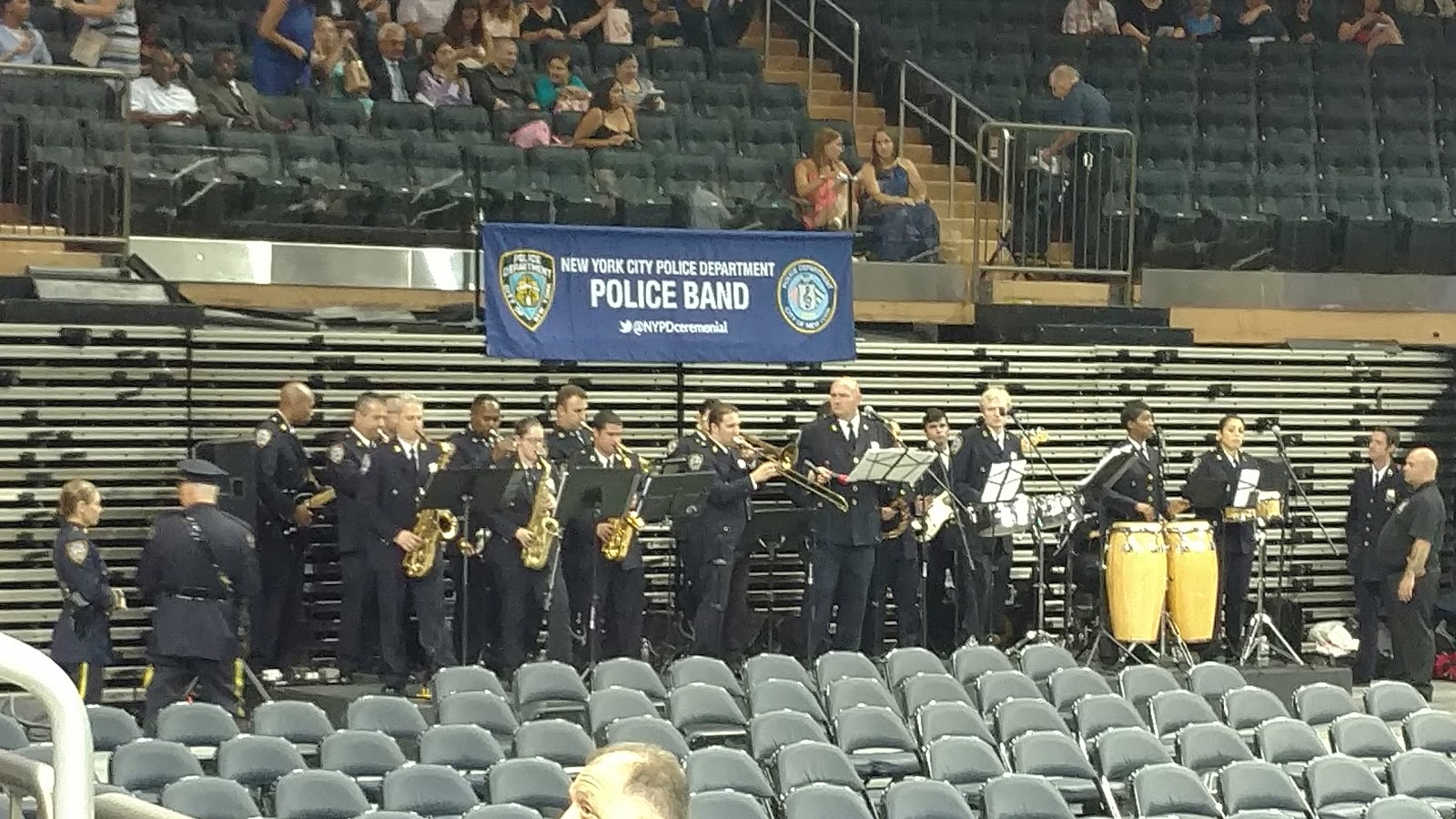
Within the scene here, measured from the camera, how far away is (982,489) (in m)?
14.1

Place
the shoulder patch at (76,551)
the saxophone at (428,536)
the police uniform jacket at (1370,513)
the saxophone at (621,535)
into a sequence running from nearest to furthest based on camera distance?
the shoulder patch at (76,551) → the saxophone at (428,536) → the saxophone at (621,535) → the police uniform jacket at (1370,513)

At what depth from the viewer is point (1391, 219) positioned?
18.0 m

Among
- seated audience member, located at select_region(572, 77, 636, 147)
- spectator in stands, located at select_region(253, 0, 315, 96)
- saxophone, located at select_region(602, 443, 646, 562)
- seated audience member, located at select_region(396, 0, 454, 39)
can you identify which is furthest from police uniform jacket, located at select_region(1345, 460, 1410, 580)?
spectator in stands, located at select_region(253, 0, 315, 96)

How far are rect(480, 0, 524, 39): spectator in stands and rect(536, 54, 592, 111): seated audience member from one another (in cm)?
39

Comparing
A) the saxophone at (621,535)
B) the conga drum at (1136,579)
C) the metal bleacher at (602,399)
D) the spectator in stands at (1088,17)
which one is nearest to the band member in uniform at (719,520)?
the saxophone at (621,535)

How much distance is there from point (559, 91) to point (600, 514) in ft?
15.4

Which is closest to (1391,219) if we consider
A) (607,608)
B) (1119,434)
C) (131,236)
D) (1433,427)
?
(1433,427)

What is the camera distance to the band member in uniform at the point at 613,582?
13.2 metres

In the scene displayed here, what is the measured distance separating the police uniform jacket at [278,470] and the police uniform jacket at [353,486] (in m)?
0.24

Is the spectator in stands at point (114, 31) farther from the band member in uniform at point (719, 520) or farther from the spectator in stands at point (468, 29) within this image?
the band member in uniform at point (719, 520)

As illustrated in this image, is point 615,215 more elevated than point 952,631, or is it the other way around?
point 615,215

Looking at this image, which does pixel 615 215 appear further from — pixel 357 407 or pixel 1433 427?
pixel 1433 427

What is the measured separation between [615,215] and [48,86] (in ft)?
12.3

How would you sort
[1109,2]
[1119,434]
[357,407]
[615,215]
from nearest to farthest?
1. [357,407]
2. [615,215]
3. [1119,434]
4. [1109,2]
